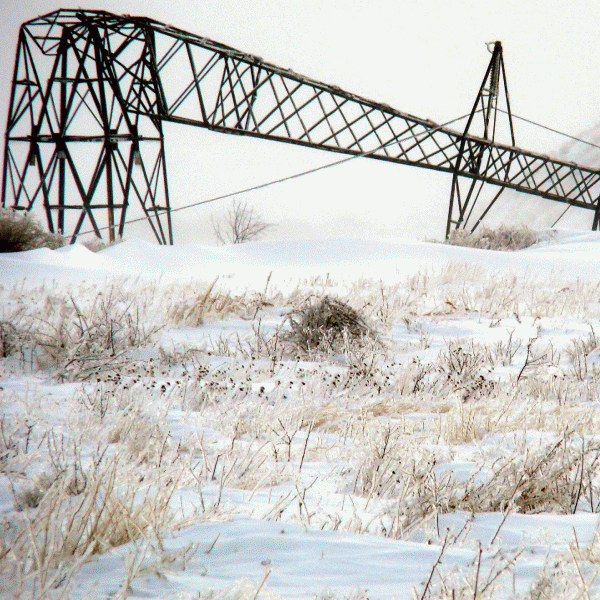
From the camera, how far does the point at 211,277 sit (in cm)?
796

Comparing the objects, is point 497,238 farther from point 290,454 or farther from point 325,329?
point 290,454

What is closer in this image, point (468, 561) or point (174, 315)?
point (468, 561)

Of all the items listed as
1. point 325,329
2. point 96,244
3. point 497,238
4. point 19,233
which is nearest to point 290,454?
point 325,329

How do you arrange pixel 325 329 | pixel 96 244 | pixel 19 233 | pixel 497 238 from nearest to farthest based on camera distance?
1. pixel 325 329
2. pixel 19 233
3. pixel 96 244
4. pixel 497 238

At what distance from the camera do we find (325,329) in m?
4.29

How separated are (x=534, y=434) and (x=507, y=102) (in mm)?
14521

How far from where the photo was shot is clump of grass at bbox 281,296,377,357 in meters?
4.16

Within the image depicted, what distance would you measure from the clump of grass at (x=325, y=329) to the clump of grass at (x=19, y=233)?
722 cm

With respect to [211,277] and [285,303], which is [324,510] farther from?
[211,277]

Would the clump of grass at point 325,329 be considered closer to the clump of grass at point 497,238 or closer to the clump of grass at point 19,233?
the clump of grass at point 19,233

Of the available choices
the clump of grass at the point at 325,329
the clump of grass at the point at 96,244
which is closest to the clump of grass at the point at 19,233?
the clump of grass at the point at 96,244

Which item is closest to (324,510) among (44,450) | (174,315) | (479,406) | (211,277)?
(44,450)

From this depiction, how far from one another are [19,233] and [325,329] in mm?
7656

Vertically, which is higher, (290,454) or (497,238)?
(497,238)
